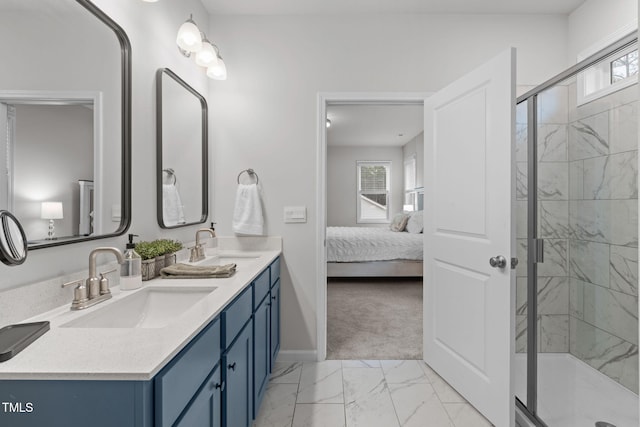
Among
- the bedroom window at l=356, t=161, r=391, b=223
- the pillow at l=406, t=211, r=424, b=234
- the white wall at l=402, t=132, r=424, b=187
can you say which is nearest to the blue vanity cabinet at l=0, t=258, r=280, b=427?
the pillow at l=406, t=211, r=424, b=234

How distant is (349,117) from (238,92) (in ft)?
10.3

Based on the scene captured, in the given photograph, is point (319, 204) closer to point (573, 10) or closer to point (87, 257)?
point (87, 257)

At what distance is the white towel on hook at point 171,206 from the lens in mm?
1891

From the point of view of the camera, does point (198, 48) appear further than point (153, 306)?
Yes

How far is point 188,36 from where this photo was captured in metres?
1.85

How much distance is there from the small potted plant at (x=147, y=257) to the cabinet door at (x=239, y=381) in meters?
0.53

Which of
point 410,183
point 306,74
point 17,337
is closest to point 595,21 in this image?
point 306,74

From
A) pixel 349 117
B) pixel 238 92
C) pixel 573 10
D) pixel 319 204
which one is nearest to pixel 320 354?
pixel 319 204

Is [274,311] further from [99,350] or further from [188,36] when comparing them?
[188,36]

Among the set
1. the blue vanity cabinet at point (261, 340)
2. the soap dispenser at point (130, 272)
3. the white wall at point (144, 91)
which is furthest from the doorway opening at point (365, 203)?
the soap dispenser at point (130, 272)

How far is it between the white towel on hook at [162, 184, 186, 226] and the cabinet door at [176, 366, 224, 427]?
3.55ft

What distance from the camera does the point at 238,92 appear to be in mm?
2508

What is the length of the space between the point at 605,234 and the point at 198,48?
2.64 metres

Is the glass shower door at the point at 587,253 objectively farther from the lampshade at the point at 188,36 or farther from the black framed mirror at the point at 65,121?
the black framed mirror at the point at 65,121
